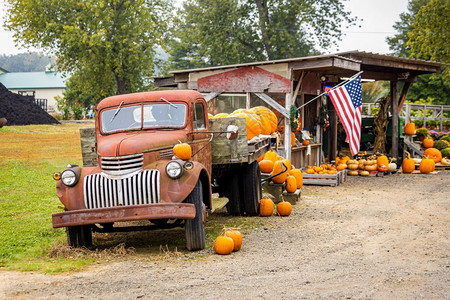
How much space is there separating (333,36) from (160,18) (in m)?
12.9

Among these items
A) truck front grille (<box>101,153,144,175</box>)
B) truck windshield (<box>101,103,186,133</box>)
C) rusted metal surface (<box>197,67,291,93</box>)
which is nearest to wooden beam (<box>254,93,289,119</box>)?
rusted metal surface (<box>197,67,291,93</box>)

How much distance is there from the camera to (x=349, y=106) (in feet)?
50.5

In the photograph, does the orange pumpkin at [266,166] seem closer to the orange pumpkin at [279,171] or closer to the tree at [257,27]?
the orange pumpkin at [279,171]

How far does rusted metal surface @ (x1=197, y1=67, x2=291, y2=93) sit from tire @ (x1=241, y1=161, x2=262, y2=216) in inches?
216

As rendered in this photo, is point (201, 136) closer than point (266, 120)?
Yes

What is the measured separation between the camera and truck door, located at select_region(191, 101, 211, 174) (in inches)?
343

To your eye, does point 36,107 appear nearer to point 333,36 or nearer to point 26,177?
point 333,36

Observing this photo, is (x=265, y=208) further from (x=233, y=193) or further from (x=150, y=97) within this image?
(x=150, y=97)

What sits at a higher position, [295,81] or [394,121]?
[295,81]

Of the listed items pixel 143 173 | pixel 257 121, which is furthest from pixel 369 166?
pixel 143 173

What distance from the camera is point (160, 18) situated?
149 ft

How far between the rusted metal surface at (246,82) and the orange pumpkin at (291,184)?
4.11m

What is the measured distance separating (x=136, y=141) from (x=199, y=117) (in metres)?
1.62

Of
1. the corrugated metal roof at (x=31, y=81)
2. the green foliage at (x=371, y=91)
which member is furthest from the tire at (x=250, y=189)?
the corrugated metal roof at (x=31, y=81)
